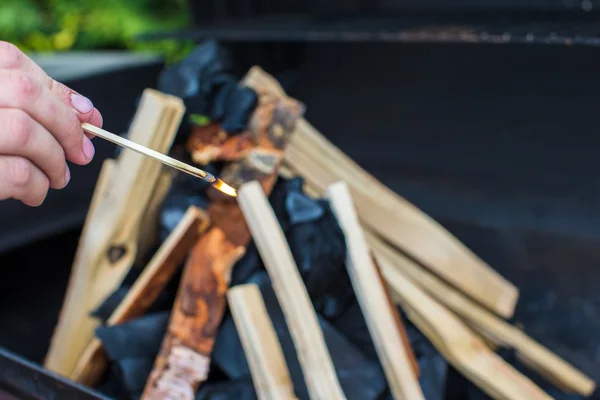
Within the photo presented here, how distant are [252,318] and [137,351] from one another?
311 millimetres

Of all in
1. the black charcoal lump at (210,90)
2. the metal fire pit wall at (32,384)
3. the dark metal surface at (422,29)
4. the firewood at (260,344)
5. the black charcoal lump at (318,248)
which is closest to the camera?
the metal fire pit wall at (32,384)

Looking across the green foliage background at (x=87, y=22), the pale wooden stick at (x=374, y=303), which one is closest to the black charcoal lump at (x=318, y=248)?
the pale wooden stick at (x=374, y=303)

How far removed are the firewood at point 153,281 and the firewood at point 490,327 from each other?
496 mm

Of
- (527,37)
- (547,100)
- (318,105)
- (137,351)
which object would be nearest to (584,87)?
(547,100)

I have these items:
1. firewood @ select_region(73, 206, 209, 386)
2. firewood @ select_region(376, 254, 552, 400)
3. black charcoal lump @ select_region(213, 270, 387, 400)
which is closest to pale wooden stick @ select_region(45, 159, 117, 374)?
firewood @ select_region(73, 206, 209, 386)

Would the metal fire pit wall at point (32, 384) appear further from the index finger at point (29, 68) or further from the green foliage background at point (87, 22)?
the green foliage background at point (87, 22)

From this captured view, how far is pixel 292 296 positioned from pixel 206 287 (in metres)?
0.21

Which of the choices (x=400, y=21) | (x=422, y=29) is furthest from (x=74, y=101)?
(x=400, y=21)

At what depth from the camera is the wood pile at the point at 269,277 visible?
1.23m

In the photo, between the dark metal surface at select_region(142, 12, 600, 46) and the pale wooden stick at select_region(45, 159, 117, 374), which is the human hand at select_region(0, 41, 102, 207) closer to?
the pale wooden stick at select_region(45, 159, 117, 374)

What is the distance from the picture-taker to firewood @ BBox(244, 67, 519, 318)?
162 centimetres

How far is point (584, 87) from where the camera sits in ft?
7.18

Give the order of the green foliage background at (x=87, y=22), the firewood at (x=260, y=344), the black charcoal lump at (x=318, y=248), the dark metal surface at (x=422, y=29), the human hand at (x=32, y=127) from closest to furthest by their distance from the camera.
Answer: the human hand at (x=32, y=127) < the firewood at (x=260, y=344) < the black charcoal lump at (x=318, y=248) < the dark metal surface at (x=422, y=29) < the green foliage background at (x=87, y=22)

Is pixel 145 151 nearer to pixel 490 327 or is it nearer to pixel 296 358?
pixel 296 358
